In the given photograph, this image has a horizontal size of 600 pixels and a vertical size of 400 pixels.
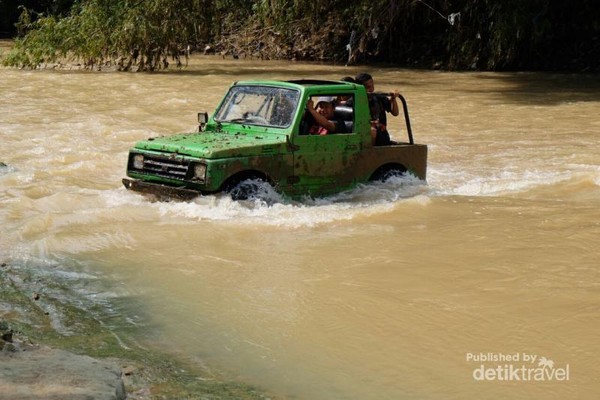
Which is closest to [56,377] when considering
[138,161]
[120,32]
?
[138,161]

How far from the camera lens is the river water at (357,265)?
275 inches

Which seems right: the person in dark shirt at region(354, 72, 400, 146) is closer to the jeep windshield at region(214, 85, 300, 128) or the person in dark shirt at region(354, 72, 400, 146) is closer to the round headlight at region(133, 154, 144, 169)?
the jeep windshield at region(214, 85, 300, 128)

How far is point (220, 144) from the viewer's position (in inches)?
418

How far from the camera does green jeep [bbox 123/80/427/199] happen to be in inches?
414

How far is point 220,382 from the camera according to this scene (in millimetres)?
6496

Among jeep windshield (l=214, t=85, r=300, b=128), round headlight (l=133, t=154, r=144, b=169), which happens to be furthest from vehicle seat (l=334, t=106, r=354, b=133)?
round headlight (l=133, t=154, r=144, b=169)

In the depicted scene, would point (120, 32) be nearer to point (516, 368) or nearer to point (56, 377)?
point (516, 368)

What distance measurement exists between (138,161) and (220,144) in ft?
3.47

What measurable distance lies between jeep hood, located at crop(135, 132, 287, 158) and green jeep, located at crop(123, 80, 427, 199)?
11 millimetres

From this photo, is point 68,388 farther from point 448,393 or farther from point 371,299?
point 371,299

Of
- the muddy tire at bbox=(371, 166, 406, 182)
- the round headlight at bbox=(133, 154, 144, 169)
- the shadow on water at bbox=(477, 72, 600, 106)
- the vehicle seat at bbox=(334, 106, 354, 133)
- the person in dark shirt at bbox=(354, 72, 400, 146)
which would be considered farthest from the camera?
the shadow on water at bbox=(477, 72, 600, 106)

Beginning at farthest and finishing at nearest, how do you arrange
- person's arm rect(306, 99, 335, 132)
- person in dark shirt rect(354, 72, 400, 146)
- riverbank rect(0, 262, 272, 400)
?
person in dark shirt rect(354, 72, 400, 146)
person's arm rect(306, 99, 335, 132)
riverbank rect(0, 262, 272, 400)

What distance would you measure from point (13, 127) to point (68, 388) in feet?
46.4

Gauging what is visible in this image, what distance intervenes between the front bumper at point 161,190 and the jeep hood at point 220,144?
0.39 m
